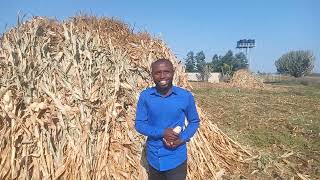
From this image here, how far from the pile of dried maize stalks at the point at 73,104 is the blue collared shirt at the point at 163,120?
1.79 meters

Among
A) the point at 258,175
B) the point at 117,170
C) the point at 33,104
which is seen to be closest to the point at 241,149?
the point at 258,175

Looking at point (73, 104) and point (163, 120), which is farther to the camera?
point (73, 104)

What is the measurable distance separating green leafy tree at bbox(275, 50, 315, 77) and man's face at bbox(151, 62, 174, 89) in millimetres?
63764

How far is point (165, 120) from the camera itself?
159 inches

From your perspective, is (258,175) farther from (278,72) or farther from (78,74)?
(278,72)

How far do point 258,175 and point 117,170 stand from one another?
2447 millimetres

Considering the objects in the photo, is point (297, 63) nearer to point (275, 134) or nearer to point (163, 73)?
point (275, 134)

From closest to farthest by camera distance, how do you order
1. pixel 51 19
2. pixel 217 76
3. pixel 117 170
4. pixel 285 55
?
1. pixel 117 170
2. pixel 51 19
3. pixel 217 76
4. pixel 285 55

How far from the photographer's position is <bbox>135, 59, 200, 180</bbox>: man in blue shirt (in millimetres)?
3971

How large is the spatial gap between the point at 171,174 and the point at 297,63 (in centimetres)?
6531

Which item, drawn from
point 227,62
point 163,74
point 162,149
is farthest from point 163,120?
point 227,62

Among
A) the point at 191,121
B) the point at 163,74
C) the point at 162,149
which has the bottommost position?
the point at 162,149

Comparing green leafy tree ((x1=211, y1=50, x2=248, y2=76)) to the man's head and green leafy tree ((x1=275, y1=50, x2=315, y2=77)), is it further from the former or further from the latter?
the man's head

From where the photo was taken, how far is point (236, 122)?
38.4ft
